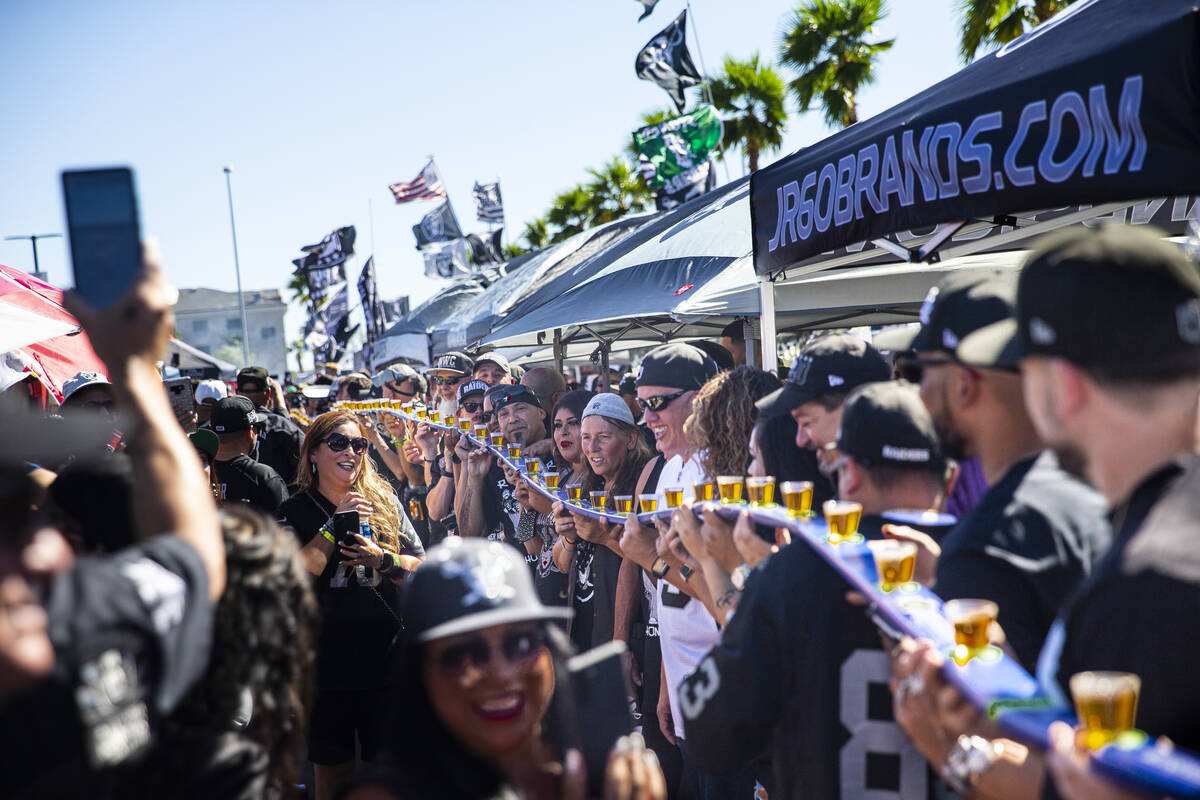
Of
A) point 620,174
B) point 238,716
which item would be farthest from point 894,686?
point 620,174

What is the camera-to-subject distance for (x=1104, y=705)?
127cm

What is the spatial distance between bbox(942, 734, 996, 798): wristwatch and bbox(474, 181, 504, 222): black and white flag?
1117 inches

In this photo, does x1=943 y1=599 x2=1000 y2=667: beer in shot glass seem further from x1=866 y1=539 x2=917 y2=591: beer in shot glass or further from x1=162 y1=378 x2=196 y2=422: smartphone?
x1=162 y1=378 x2=196 y2=422: smartphone

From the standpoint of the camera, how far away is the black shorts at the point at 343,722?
459 centimetres

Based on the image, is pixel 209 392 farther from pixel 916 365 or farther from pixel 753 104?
pixel 753 104

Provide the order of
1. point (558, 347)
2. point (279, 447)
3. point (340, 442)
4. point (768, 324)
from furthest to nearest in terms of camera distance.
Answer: point (558, 347)
point (279, 447)
point (768, 324)
point (340, 442)

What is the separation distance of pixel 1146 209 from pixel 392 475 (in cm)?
752

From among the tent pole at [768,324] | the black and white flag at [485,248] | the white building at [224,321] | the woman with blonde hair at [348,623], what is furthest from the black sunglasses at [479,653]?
the white building at [224,321]

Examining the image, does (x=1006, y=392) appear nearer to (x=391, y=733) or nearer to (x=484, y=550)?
(x=484, y=550)

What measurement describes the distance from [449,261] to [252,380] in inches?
769

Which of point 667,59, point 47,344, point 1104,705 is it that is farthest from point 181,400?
point 667,59

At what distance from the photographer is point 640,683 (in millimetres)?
4961

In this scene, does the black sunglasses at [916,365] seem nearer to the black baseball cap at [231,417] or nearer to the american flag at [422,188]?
the black baseball cap at [231,417]

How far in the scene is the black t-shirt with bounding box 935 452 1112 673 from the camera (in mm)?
2057
